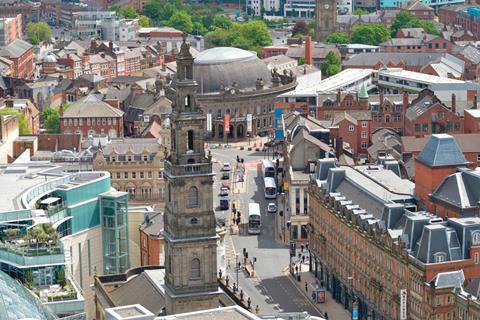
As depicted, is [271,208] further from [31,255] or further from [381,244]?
[31,255]

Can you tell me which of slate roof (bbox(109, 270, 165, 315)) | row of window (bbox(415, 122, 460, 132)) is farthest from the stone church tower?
row of window (bbox(415, 122, 460, 132))

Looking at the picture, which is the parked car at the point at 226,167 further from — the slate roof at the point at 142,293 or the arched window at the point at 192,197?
the arched window at the point at 192,197

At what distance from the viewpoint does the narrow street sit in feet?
449

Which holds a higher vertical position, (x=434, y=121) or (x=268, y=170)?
(x=434, y=121)

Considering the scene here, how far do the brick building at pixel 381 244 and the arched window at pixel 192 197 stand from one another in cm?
2210

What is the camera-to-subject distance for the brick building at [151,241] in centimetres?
13112

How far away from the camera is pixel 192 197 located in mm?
109812

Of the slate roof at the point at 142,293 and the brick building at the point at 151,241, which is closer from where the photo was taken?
the slate roof at the point at 142,293

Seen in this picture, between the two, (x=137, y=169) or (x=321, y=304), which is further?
(x=137, y=169)

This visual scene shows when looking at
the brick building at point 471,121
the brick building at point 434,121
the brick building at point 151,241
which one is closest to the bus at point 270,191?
the brick building at point 434,121

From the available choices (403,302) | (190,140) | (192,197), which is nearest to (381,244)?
(403,302)

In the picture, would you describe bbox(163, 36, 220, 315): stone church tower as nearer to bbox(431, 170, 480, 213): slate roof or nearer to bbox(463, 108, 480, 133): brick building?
bbox(431, 170, 480, 213): slate roof

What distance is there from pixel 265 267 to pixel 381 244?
24.3 meters

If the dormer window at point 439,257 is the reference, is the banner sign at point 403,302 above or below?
below
